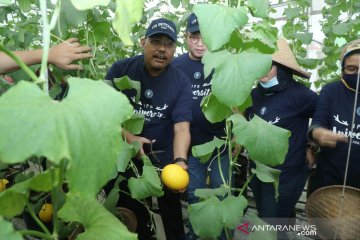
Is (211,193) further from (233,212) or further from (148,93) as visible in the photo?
(148,93)

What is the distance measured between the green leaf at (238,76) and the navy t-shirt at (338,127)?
0.83 metres

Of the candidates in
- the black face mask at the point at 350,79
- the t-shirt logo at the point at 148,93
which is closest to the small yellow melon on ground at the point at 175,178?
the t-shirt logo at the point at 148,93

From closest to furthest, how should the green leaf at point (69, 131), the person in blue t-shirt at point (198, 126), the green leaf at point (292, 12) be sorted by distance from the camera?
the green leaf at point (69, 131), the person in blue t-shirt at point (198, 126), the green leaf at point (292, 12)

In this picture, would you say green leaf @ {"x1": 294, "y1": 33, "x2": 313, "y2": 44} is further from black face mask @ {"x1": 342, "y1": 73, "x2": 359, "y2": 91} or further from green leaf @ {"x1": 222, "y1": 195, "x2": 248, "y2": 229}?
green leaf @ {"x1": 222, "y1": 195, "x2": 248, "y2": 229}

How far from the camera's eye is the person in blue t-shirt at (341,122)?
1441 millimetres

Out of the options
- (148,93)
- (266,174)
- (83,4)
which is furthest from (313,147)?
(83,4)

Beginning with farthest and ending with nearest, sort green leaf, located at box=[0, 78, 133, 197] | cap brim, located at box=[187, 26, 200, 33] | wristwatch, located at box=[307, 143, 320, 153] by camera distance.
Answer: cap brim, located at box=[187, 26, 200, 33] → wristwatch, located at box=[307, 143, 320, 153] → green leaf, located at box=[0, 78, 133, 197]

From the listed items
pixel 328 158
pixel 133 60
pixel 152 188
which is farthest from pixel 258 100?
pixel 152 188

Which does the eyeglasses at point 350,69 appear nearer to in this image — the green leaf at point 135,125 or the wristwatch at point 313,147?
the wristwatch at point 313,147

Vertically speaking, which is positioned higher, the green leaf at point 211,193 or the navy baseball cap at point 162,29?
the navy baseball cap at point 162,29

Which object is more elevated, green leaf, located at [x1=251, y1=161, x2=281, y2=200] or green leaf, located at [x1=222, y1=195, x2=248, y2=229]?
green leaf, located at [x1=251, y1=161, x2=281, y2=200]

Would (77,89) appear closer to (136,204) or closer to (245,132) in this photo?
(245,132)

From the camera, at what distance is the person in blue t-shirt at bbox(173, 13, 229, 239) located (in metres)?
1.82

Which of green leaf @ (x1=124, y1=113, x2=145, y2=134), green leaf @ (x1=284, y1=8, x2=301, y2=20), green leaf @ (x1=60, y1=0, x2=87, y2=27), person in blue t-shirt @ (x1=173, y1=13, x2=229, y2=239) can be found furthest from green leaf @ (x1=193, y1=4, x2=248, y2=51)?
green leaf @ (x1=284, y1=8, x2=301, y2=20)
